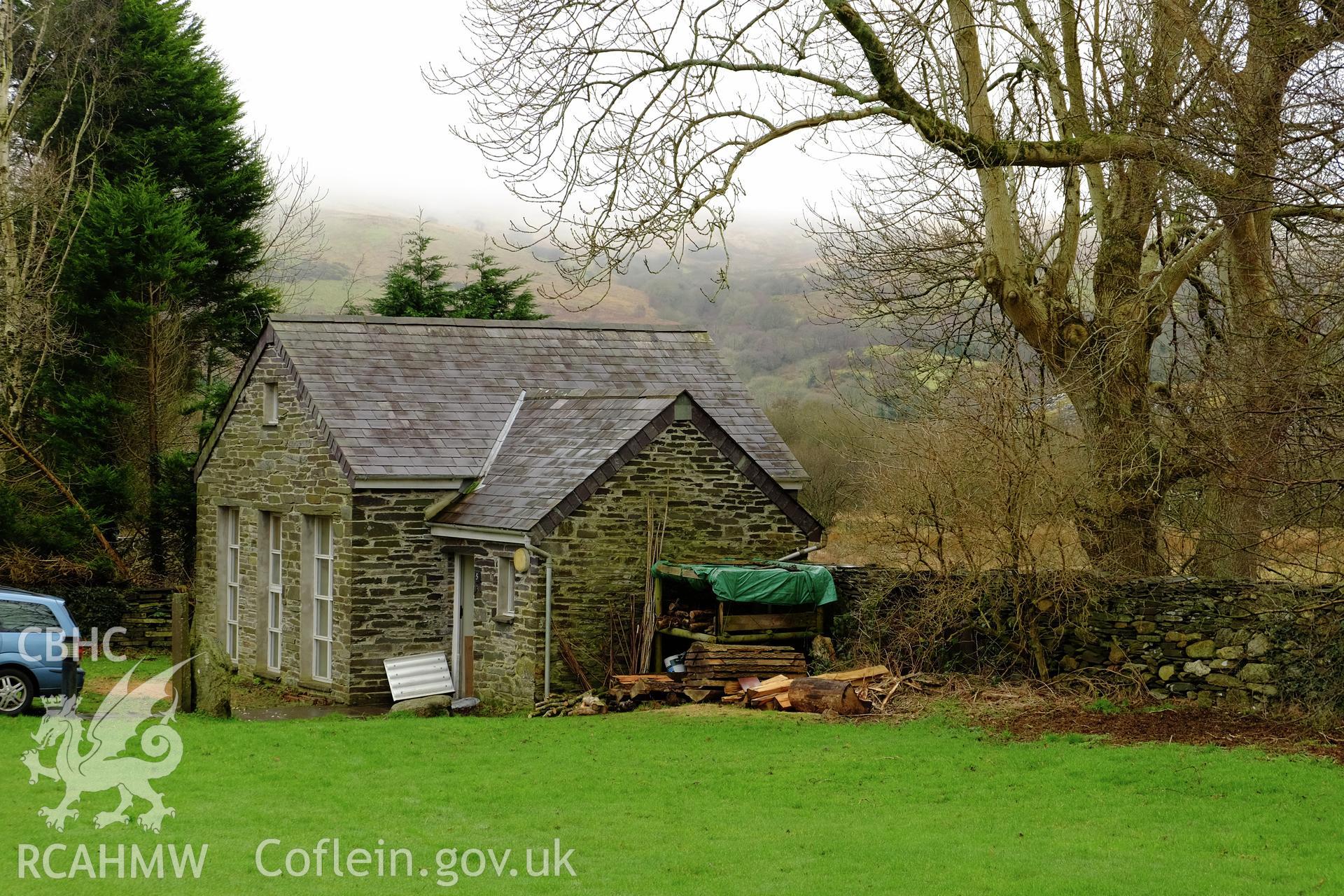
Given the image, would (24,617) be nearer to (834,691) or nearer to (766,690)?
(766,690)

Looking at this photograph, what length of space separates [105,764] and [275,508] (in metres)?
11.0

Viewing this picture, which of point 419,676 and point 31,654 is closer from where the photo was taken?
point 31,654

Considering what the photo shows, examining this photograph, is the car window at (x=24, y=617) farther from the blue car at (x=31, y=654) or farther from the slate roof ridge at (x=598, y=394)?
the slate roof ridge at (x=598, y=394)

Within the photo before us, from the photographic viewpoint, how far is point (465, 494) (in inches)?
862

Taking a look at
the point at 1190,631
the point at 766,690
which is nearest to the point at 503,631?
the point at 766,690

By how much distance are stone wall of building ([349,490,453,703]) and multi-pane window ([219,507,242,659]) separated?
17.1 ft

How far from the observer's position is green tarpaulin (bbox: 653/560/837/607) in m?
19.1

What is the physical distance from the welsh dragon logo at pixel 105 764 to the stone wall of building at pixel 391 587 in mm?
5646

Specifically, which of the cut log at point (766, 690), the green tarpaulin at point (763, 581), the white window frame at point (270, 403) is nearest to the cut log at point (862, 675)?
the cut log at point (766, 690)

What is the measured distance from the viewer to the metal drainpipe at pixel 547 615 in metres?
19.5

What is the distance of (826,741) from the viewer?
16.0 m

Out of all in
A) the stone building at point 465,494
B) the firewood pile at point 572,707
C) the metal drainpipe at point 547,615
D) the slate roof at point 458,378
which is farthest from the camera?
the slate roof at point 458,378

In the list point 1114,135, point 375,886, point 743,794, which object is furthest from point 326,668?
point 1114,135

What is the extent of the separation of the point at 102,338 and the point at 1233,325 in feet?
87.9
